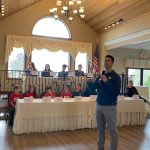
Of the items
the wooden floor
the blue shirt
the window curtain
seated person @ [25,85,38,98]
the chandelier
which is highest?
the chandelier

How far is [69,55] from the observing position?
1021 centimetres

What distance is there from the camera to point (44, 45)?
9.62 meters

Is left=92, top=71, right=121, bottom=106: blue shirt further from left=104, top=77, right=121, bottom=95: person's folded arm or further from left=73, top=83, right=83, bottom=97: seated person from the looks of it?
left=73, top=83, right=83, bottom=97: seated person

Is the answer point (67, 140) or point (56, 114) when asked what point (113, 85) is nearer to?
point (67, 140)

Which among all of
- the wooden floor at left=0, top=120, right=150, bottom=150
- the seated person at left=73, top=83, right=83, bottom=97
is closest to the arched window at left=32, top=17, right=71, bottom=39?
the seated person at left=73, top=83, right=83, bottom=97

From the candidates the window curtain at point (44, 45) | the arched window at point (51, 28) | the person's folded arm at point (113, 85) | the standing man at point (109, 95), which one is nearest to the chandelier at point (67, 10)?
the arched window at point (51, 28)

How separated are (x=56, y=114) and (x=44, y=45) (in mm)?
5105

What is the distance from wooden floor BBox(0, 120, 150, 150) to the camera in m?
4.04

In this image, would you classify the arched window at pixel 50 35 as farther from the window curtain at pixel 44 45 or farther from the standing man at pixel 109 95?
the standing man at pixel 109 95

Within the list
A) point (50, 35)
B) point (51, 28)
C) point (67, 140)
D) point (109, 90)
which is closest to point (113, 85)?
point (109, 90)

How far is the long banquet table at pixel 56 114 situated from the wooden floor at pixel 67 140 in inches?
6.8

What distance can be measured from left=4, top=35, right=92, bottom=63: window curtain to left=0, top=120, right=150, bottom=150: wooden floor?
4.50 metres

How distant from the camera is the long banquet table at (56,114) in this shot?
188 inches

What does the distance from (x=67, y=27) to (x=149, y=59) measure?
3.93 m
